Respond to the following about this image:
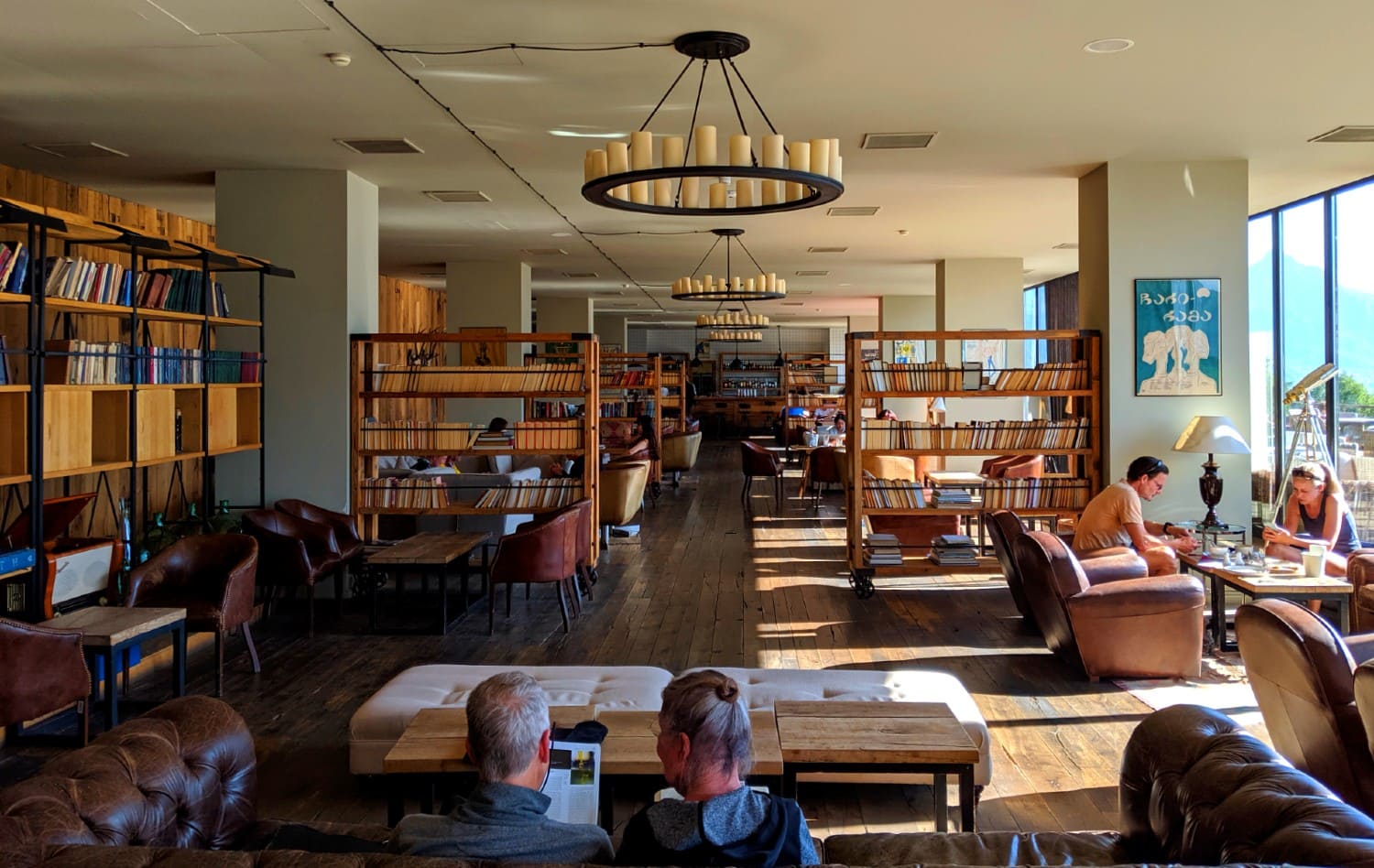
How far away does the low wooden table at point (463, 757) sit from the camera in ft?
10.6

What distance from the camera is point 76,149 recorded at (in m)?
7.79

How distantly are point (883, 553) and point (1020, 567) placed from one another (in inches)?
75.5

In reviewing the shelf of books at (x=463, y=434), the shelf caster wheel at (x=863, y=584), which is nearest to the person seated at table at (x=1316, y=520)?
the shelf caster wheel at (x=863, y=584)

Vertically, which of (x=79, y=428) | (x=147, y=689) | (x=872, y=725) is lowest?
(x=147, y=689)

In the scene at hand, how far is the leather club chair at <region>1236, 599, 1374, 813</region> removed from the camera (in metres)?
3.65

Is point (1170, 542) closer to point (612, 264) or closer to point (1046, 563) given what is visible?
point (1046, 563)

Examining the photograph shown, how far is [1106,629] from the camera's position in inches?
236

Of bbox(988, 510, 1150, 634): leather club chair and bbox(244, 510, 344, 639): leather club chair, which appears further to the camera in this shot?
bbox(244, 510, 344, 639): leather club chair

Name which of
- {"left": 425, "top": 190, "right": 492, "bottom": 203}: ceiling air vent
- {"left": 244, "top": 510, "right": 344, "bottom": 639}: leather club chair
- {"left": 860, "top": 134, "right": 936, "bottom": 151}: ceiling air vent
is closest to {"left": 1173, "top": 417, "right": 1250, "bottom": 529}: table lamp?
{"left": 860, "top": 134, "right": 936, "bottom": 151}: ceiling air vent

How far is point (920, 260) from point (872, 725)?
12653 millimetres

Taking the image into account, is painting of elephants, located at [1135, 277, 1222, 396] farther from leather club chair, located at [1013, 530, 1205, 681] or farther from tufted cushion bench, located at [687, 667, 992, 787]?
tufted cushion bench, located at [687, 667, 992, 787]

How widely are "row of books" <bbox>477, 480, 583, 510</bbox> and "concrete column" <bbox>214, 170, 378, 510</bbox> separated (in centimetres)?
119

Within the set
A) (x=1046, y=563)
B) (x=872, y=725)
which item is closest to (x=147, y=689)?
(x=872, y=725)

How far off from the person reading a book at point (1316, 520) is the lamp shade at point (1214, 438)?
507 millimetres
